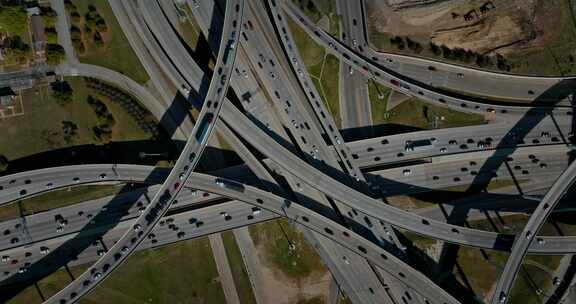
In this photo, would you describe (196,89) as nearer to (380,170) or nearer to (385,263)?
(380,170)

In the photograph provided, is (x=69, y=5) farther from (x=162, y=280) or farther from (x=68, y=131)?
(x=162, y=280)

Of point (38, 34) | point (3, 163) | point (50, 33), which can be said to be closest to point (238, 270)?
point (3, 163)

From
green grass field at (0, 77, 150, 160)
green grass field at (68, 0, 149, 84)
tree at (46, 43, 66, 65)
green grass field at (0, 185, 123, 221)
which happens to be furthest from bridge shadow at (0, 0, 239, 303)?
tree at (46, 43, 66, 65)

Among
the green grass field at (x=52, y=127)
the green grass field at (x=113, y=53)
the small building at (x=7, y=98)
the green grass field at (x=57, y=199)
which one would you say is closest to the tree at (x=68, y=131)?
the green grass field at (x=52, y=127)

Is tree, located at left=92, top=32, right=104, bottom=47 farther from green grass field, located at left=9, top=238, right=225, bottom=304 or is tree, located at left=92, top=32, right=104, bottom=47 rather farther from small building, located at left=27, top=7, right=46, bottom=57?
green grass field, located at left=9, top=238, right=225, bottom=304

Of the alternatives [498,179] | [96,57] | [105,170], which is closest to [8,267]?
[105,170]

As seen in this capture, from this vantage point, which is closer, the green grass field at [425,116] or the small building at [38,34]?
the small building at [38,34]

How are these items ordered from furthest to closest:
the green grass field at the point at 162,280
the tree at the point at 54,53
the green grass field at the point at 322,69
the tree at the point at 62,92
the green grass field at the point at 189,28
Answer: the green grass field at the point at 322,69, the green grass field at the point at 189,28, the tree at the point at 54,53, the tree at the point at 62,92, the green grass field at the point at 162,280

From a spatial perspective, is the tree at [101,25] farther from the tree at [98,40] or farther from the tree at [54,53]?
the tree at [54,53]
